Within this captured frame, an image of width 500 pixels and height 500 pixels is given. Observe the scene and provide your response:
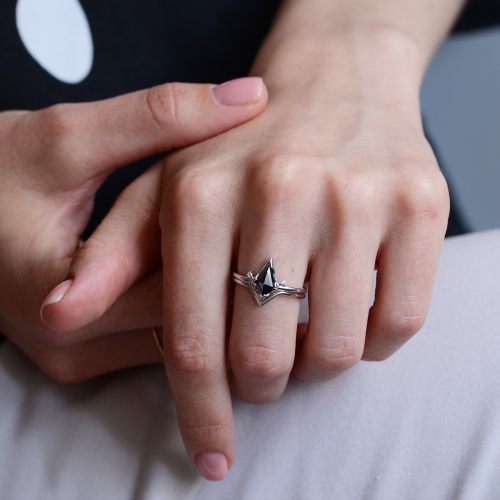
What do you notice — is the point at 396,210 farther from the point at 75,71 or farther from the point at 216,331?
the point at 75,71

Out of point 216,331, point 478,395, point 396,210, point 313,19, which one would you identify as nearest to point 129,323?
point 216,331

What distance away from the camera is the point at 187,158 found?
0.76 meters

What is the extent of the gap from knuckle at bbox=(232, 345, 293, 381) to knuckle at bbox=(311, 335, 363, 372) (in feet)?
0.15

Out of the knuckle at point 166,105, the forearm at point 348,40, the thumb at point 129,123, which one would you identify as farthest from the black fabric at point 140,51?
the knuckle at point 166,105

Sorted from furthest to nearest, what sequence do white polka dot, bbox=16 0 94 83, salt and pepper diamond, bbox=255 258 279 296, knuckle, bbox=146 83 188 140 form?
white polka dot, bbox=16 0 94 83 < knuckle, bbox=146 83 188 140 < salt and pepper diamond, bbox=255 258 279 296

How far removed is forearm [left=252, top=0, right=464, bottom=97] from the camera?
91 centimetres

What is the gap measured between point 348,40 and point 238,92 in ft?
1.22

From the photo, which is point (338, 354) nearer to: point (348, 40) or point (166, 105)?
point (166, 105)

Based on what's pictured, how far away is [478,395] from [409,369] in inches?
4.3

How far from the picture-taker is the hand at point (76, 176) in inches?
28.9

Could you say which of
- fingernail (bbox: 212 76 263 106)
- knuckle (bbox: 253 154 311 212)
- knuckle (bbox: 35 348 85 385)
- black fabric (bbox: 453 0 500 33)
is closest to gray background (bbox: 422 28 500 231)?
black fabric (bbox: 453 0 500 33)

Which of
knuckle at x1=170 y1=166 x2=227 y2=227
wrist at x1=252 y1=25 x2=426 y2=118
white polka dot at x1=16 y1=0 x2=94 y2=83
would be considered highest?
white polka dot at x1=16 y1=0 x2=94 y2=83

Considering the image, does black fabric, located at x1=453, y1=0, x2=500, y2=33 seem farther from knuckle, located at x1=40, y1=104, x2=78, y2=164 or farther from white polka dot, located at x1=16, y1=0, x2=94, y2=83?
knuckle, located at x1=40, y1=104, x2=78, y2=164

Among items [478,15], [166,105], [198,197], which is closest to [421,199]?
[198,197]
